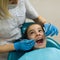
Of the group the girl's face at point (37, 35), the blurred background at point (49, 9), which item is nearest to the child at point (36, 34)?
the girl's face at point (37, 35)

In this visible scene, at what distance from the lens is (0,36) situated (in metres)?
1.29

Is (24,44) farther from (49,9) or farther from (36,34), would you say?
(49,9)

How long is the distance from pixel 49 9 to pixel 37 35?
0.90 meters

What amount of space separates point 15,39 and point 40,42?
0.18m

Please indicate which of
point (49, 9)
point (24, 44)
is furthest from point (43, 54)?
point (49, 9)

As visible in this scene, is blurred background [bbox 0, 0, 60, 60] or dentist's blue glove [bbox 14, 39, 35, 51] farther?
blurred background [bbox 0, 0, 60, 60]

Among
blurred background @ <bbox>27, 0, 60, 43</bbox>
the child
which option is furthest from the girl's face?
blurred background @ <bbox>27, 0, 60, 43</bbox>

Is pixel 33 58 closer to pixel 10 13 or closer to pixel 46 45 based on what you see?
pixel 46 45

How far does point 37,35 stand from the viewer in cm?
134

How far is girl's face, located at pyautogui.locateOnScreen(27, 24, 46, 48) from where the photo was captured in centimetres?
133

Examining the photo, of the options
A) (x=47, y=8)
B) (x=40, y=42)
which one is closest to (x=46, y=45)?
(x=40, y=42)

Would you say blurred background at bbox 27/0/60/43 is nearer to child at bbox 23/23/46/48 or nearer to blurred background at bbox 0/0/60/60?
blurred background at bbox 0/0/60/60

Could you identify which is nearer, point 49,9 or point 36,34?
point 36,34

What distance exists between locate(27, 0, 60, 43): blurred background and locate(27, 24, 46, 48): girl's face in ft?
2.49
